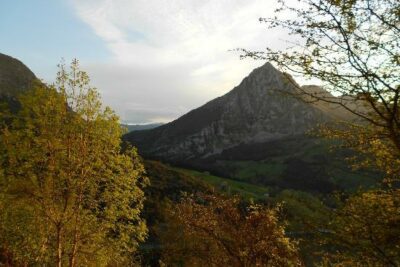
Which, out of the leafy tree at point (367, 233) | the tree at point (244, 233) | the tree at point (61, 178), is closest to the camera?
the leafy tree at point (367, 233)

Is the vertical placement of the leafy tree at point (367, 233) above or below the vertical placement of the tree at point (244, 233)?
above

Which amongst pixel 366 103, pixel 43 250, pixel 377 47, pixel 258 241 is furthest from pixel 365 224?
pixel 43 250

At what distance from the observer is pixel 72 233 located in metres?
23.9

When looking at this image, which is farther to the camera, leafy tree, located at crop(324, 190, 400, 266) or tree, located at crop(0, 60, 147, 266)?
tree, located at crop(0, 60, 147, 266)

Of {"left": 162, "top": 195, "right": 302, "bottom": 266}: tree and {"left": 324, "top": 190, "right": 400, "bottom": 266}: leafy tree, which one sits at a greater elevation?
{"left": 324, "top": 190, "right": 400, "bottom": 266}: leafy tree

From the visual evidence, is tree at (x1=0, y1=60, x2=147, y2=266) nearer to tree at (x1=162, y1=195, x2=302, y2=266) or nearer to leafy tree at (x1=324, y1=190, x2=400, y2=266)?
tree at (x1=162, y1=195, x2=302, y2=266)

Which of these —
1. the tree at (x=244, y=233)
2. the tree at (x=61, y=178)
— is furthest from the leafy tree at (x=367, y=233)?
the tree at (x=61, y=178)

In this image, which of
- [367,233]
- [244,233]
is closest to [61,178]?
[244,233]

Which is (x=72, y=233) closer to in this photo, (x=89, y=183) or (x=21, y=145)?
(x=89, y=183)

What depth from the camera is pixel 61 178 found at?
21.5 metres

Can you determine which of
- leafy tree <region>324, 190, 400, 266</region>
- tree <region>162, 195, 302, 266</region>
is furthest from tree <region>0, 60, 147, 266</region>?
leafy tree <region>324, 190, 400, 266</region>

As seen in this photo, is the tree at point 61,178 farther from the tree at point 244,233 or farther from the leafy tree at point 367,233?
the leafy tree at point 367,233

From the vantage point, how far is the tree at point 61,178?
21.5 meters

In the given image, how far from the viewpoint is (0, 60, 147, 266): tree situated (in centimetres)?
2145
